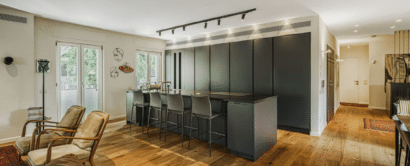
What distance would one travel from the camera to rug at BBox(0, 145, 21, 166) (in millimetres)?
2932

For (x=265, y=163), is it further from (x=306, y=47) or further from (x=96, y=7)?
(x=96, y=7)

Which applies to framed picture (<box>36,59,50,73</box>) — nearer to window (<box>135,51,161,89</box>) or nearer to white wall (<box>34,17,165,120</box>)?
white wall (<box>34,17,165,120</box>)

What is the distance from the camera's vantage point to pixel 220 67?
6258mm

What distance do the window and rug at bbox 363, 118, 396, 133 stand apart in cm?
664

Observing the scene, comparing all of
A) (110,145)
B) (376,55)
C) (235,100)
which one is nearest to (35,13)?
(110,145)

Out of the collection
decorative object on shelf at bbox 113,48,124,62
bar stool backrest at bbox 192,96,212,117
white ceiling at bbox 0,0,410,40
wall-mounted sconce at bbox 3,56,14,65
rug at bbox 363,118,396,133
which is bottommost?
rug at bbox 363,118,396,133

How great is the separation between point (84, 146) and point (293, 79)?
4.51 metres

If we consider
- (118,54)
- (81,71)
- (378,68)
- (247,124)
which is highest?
(118,54)

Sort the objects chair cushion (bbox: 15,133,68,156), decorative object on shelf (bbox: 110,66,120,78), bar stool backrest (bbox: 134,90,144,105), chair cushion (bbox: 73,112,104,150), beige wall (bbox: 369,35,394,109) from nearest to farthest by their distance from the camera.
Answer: chair cushion (bbox: 73,112,104,150) < chair cushion (bbox: 15,133,68,156) < bar stool backrest (bbox: 134,90,144,105) < decorative object on shelf (bbox: 110,66,120,78) < beige wall (bbox: 369,35,394,109)

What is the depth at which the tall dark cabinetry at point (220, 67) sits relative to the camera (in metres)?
6.11

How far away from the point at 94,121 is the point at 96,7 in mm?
2712

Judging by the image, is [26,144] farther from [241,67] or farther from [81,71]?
[241,67]

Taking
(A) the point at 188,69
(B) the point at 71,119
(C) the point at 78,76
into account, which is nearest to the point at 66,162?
(B) the point at 71,119

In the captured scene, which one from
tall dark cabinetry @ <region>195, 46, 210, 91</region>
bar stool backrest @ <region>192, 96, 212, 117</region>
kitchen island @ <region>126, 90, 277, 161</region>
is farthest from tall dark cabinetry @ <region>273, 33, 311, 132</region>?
bar stool backrest @ <region>192, 96, 212, 117</region>
